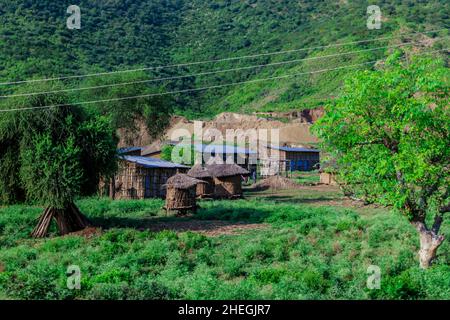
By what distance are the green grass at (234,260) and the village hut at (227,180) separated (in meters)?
9.48

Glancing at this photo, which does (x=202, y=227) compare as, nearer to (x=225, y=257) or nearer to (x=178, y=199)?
(x=178, y=199)

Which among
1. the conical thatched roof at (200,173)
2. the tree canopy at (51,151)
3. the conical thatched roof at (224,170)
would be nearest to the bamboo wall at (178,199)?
the tree canopy at (51,151)

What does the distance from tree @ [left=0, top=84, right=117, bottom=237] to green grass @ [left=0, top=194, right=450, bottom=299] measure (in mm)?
1638

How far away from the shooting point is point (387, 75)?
15336 mm

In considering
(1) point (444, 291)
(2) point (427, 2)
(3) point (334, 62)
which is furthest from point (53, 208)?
(2) point (427, 2)

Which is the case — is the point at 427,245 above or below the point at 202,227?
above

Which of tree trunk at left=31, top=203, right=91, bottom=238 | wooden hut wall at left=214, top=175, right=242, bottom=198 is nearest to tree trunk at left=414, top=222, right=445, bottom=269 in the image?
tree trunk at left=31, top=203, right=91, bottom=238

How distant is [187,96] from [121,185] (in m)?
63.7

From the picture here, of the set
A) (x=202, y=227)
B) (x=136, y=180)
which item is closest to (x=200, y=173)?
(x=136, y=180)

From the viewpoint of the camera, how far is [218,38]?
107 meters

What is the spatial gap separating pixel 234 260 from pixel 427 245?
19.3 ft

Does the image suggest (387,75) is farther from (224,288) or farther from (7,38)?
(7,38)

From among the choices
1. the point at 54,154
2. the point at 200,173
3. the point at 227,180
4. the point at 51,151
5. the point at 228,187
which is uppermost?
the point at 51,151

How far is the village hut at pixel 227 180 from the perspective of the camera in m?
38.3
